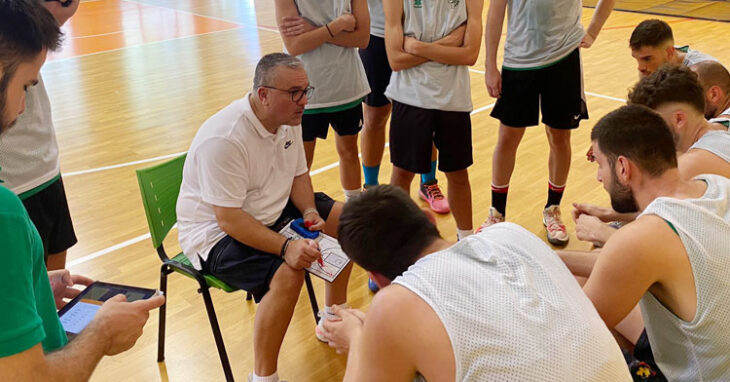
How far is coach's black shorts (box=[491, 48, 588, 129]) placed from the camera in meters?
3.74

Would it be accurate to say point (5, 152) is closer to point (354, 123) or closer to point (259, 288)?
point (259, 288)

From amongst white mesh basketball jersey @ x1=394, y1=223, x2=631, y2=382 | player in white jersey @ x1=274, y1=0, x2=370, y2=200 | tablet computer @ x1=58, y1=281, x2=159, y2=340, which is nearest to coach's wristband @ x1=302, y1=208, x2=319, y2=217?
player in white jersey @ x1=274, y1=0, x2=370, y2=200

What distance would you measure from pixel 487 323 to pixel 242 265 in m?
1.49

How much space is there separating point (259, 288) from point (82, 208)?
7.71ft

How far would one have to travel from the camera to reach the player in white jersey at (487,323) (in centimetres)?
139

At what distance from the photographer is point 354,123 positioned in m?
3.75

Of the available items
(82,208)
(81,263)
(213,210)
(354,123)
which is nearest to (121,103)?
(82,208)

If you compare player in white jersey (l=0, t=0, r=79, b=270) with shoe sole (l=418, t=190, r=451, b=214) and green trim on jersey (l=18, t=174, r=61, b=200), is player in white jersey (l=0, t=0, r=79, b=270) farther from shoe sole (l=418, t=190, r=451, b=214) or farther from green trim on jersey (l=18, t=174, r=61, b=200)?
shoe sole (l=418, t=190, r=451, b=214)

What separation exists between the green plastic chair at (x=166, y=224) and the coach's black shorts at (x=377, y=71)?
1561 millimetres

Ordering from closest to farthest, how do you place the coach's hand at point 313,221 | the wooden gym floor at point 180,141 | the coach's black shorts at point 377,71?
the coach's hand at point 313,221
the wooden gym floor at point 180,141
the coach's black shorts at point 377,71

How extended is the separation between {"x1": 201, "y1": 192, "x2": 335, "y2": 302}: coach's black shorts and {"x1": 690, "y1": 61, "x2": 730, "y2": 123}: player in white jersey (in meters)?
2.10

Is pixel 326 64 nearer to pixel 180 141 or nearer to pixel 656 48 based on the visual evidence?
pixel 656 48

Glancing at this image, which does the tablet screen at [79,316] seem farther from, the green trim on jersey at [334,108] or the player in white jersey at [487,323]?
the green trim on jersey at [334,108]

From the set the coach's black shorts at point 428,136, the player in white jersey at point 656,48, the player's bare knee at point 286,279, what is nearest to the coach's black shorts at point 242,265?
the player's bare knee at point 286,279
